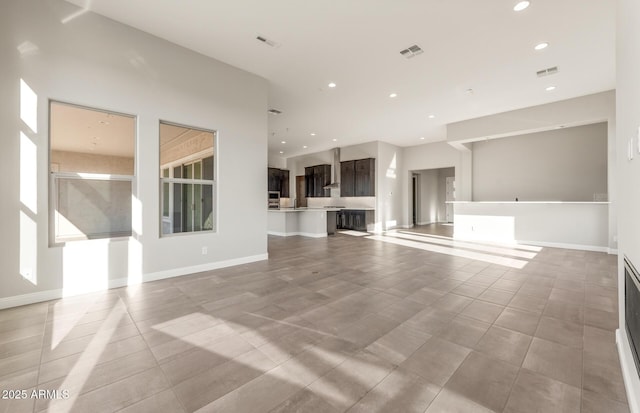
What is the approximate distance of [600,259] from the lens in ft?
17.1

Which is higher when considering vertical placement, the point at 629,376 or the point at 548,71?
the point at 548,71

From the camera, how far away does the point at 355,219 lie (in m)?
10.8

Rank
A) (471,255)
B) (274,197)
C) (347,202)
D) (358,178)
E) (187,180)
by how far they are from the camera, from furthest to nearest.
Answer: (274,197), (347,202), (358,178), (471,255), (187,180)

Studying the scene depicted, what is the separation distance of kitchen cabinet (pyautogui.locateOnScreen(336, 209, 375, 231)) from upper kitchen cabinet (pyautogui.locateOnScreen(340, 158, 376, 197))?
0.70m

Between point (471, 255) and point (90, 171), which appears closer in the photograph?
point (90, 171)

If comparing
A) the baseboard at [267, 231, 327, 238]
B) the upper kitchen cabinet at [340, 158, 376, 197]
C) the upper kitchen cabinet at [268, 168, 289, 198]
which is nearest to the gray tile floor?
the baseboard at [267, 231, 327, 238]

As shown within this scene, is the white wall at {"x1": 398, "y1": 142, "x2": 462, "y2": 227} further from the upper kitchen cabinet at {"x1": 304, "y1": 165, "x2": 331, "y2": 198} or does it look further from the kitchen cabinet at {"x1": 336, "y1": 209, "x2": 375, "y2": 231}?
the upper kitchen cabinet at {"x1": 304, "y1": 165, "x2": 331, "y2": 198}

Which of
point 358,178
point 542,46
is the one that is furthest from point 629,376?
point 358,178

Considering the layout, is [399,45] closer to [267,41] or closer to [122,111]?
[267,41]

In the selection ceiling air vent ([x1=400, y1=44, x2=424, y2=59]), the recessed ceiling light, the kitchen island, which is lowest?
the kitchen island

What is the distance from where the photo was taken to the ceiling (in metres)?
3.27

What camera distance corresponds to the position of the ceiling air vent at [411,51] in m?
4.06

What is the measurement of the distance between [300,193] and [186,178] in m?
9.17

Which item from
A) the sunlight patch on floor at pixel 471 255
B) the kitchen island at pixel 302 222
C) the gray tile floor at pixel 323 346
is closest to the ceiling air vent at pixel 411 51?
the gray tile floor at pixel 323 346
